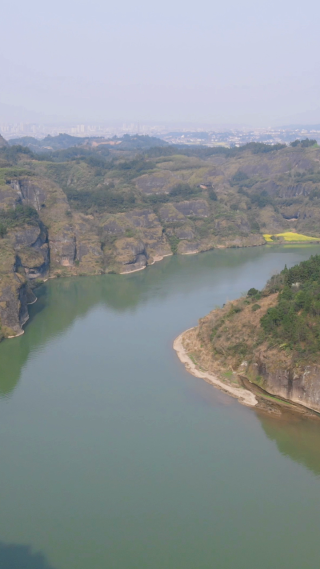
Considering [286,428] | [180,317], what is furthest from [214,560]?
[180,317]

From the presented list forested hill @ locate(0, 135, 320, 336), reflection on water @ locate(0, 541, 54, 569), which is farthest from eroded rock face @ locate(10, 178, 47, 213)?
reflection on water @ locate(0, 541, 54, 569)

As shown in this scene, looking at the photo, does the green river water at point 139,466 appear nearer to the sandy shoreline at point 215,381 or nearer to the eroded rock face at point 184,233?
the sandy shoreline at point 215,381

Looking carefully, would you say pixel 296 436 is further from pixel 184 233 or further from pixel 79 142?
pixel 79 142

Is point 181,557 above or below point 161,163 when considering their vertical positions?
below

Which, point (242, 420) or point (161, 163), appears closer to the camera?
point (242, 420)

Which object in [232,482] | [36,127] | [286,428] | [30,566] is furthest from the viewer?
[36,127]

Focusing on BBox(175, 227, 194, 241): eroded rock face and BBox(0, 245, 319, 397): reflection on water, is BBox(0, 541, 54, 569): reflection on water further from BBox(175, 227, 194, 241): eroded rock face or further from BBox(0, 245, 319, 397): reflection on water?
BBox(175, 227, 194, 241): eroded rock face

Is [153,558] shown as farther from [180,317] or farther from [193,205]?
[193,205]

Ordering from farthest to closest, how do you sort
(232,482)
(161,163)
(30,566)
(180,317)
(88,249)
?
(161,163) → (88,249) → (180,317) → (232,482) → (30,566)
